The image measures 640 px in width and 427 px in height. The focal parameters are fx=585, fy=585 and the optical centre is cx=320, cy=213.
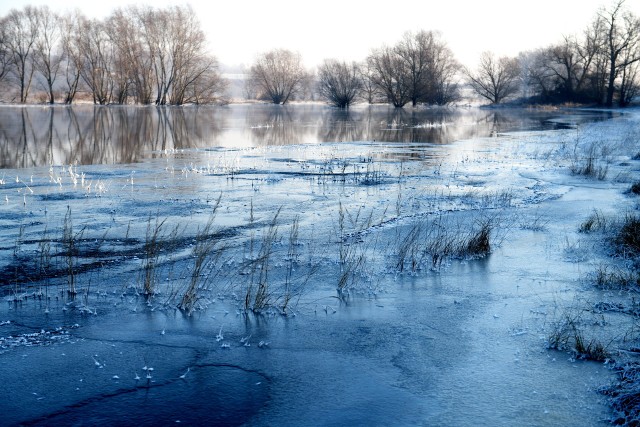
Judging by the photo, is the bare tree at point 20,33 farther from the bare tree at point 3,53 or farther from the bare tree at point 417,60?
the bare tree at point 417,60

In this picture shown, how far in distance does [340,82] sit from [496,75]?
23730mm

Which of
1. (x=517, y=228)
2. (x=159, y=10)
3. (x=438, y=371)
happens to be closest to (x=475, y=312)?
(x=438, y=371)

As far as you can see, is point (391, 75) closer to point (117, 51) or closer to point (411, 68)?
point (411, 68)

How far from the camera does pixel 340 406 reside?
4.05 meters

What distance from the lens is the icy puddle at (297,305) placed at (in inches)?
162

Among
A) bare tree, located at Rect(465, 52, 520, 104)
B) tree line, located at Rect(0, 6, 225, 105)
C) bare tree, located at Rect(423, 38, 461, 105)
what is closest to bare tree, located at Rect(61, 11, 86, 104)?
tree line, located at Rect(0, 6, 225, 105)

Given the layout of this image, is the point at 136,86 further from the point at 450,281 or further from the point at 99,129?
the point at 450,281

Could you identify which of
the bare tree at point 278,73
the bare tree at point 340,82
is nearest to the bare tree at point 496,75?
the bare tree at point 340,82

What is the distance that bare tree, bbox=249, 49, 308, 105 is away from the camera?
72.7 meters

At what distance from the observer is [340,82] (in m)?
63.0

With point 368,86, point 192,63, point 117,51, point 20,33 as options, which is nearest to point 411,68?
point 368,86

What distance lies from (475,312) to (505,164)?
39.2ft

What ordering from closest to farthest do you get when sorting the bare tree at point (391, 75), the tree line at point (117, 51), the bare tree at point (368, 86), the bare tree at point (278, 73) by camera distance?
1. the tree line at point (117, 51)
2. the bare tree at point (391, 75)
3. the bare tree at point (368, 86)
4. the bare tree at point (278, 73)

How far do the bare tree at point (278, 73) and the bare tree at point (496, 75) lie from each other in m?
21.8
